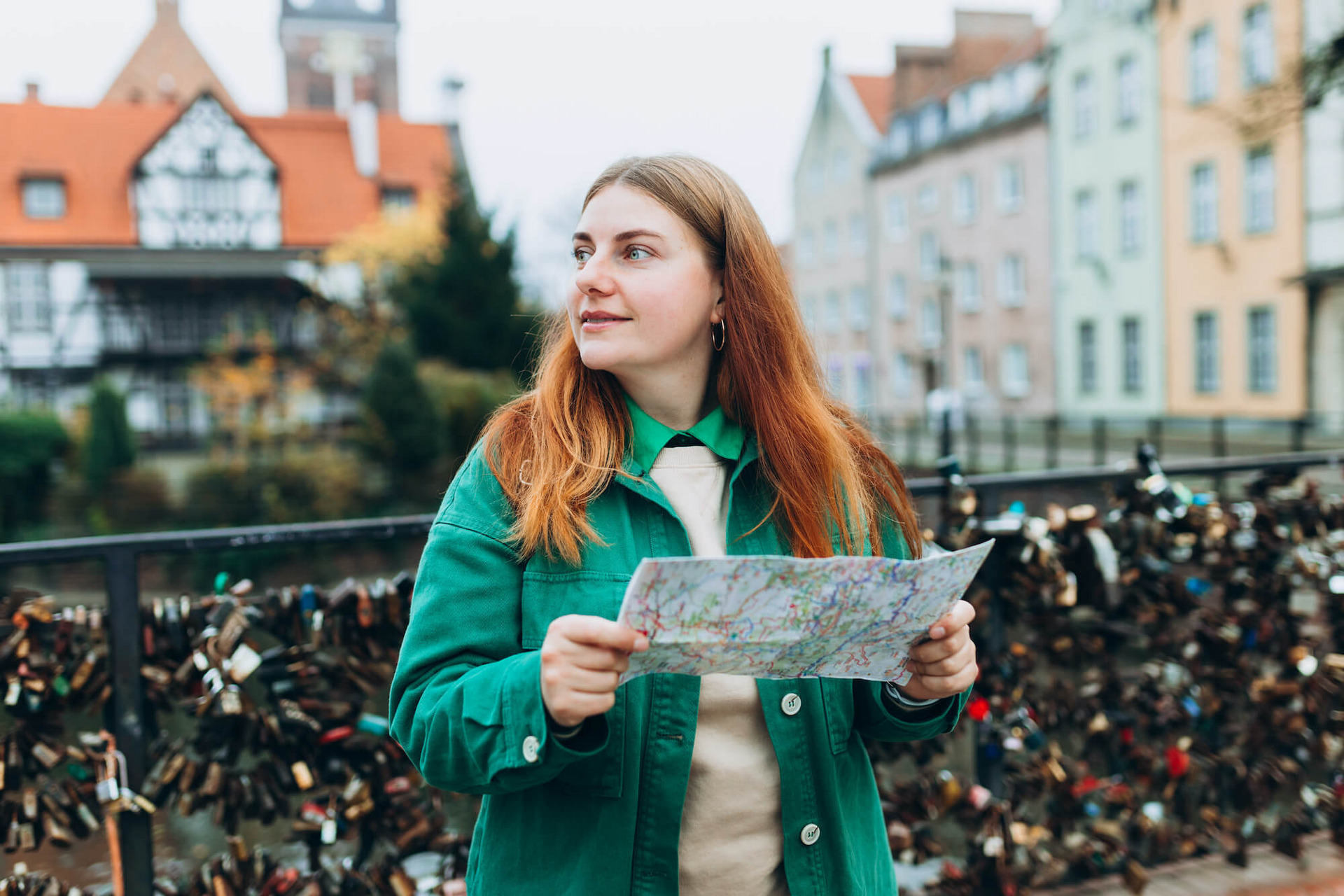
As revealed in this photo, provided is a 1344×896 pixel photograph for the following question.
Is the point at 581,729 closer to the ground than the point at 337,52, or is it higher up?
closer to the ground

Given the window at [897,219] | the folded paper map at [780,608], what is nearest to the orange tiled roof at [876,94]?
the window at [897,219]

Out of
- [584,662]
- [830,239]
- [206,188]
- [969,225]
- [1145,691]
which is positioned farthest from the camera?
[830,239]

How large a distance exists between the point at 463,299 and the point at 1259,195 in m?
17.2

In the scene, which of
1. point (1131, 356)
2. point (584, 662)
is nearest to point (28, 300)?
point (1131, 356)

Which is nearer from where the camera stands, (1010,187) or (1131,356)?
(1131,356)

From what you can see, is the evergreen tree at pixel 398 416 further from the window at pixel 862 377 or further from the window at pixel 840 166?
the window at pixel 840 166

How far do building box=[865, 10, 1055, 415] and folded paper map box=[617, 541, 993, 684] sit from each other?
88.2ft

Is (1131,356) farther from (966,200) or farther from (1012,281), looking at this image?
(966,200)

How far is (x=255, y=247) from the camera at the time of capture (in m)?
32.3

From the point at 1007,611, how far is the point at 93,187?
33.6m

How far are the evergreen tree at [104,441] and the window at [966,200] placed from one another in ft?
82.0

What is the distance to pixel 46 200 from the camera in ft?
102

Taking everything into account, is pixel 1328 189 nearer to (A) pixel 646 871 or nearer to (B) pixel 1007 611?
(B) pixel 1007 611

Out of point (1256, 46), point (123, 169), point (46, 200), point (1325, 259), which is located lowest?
point (1325, 259)
